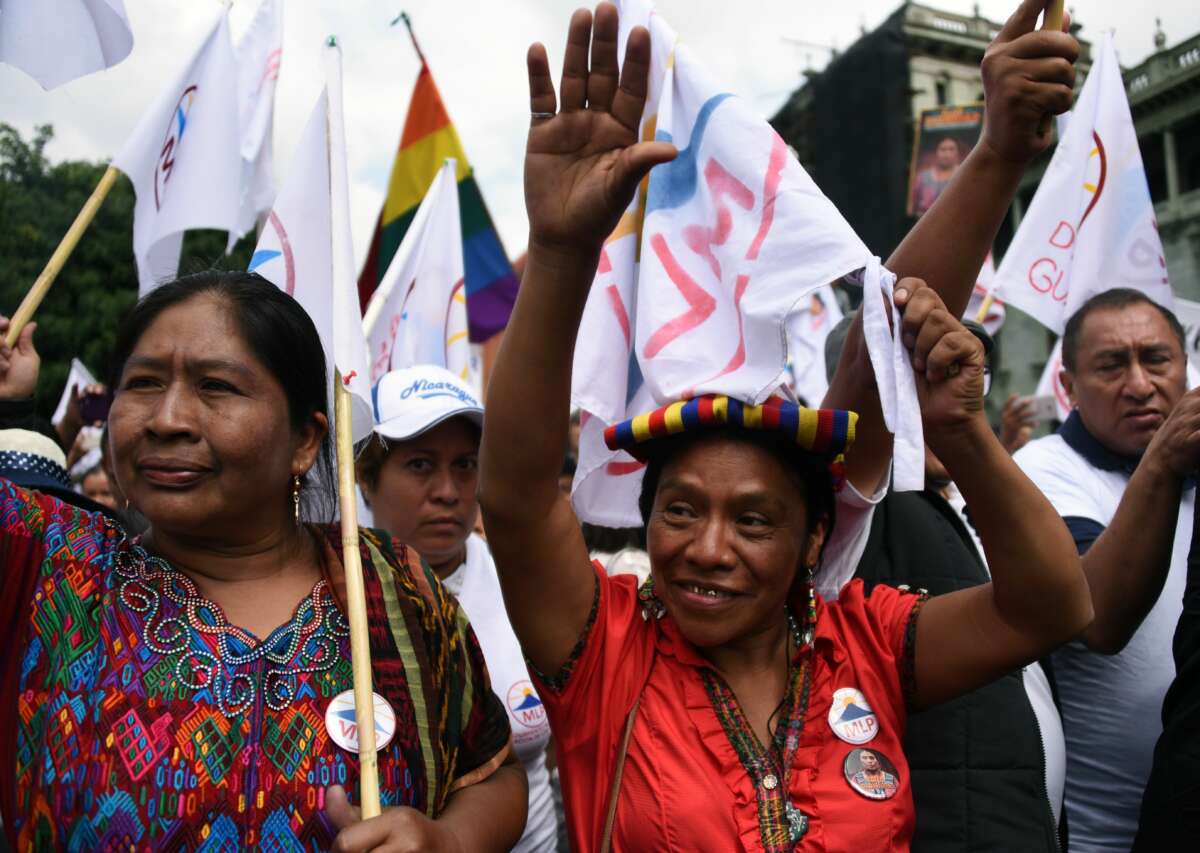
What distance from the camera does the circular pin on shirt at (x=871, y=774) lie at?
69.8 inches

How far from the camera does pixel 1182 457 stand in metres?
2.29

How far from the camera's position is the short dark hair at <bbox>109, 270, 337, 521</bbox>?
1.82 metres

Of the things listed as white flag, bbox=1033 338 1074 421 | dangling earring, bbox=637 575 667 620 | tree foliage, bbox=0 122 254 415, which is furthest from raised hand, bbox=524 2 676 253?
tree foliage, bbox=0 122 254 415

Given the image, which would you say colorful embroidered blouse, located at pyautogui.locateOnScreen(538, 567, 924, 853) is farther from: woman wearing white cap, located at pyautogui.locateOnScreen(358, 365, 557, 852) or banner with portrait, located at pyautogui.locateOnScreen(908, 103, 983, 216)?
banner with portrait, located at pyautogui.locateOnScreen(908, 103, 983, 216)

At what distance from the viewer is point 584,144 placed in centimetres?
162

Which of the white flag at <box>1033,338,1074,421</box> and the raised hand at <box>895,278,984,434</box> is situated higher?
the white flag at <box>1033,338,1074,421</box>

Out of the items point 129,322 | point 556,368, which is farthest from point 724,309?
point 129,322

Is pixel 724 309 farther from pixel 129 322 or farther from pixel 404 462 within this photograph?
pixel 404 462

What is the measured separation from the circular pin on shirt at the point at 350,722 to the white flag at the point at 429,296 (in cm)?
250

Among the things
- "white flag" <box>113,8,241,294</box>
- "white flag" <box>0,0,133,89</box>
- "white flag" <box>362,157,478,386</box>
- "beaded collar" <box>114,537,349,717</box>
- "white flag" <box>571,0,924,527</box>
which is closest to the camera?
"beaded collar" <box>114,537,349,717</box>

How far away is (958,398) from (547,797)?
181cm

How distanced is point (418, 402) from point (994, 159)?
1.71m

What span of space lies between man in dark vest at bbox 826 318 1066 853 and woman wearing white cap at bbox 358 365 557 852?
3.58 feet

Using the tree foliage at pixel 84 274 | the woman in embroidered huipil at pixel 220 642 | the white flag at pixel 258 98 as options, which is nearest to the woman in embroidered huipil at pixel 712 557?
the woman in embroidered huipil at pixel 220 642
